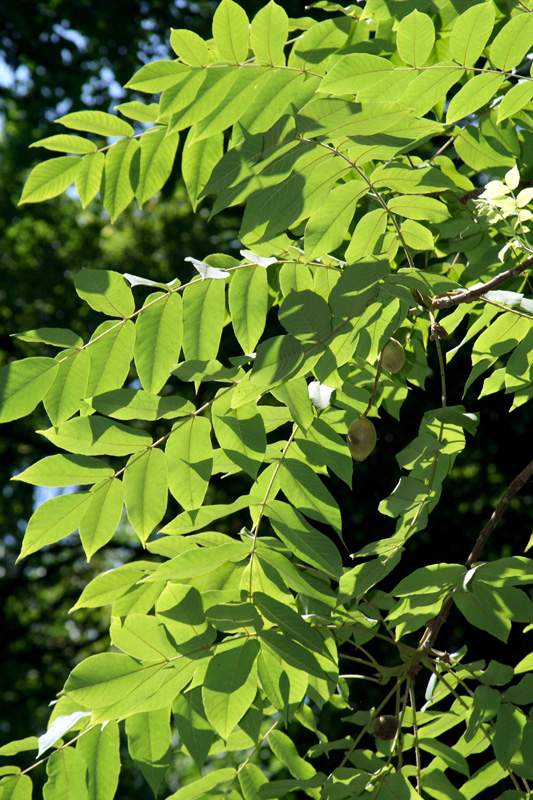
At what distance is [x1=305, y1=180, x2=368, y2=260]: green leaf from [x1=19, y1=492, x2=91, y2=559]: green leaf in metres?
0.56

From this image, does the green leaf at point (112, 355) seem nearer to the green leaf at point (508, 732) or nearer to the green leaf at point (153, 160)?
the green leaf at point (153, 160)

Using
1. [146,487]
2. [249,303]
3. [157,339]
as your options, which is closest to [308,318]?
[249,303]

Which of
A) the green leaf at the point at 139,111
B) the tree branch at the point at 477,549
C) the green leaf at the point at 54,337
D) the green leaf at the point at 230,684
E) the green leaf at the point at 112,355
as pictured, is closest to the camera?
the green leaf at the point at 230,684

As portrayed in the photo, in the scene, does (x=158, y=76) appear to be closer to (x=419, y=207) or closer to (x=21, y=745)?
(x=419, y=207)

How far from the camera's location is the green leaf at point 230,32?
4.00ft

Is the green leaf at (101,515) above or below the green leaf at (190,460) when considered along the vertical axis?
below

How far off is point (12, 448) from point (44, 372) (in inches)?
273

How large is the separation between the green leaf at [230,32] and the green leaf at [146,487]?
0.69 m

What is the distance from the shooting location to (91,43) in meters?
6.15

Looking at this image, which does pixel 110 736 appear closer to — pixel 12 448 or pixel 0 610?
pixel 12 448

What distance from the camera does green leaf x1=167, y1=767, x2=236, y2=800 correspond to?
1.31m

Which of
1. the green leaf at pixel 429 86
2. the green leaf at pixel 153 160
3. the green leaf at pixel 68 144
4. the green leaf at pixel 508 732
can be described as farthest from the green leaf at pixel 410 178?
the green leaf at pixel 508 732

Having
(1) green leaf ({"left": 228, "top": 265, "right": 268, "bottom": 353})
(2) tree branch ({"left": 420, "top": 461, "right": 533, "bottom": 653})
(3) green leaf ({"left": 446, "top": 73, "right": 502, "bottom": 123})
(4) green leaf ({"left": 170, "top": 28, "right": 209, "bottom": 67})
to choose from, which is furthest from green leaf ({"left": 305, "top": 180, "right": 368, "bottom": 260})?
(2) tree branch ({"left": 420, "top": 461, "right": 533, "bottom": 653})

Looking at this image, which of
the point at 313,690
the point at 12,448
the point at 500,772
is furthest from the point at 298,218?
the point at 12,448
